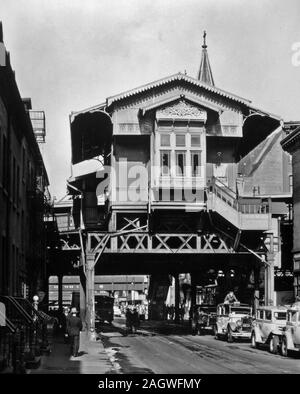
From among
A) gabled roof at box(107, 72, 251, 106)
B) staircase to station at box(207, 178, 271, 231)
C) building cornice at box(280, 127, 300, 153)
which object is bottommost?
staircase to station at box(207, 178, 271, 231)

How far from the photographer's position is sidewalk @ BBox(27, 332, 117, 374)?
20016mm

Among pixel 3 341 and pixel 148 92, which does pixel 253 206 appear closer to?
pixel 148 92

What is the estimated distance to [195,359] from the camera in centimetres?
2522

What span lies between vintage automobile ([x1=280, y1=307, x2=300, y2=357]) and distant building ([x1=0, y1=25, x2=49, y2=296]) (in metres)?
10.6

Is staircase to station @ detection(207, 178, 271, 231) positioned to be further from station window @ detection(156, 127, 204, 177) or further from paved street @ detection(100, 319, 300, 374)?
paved street @ detection(100, 319, 300, 374)

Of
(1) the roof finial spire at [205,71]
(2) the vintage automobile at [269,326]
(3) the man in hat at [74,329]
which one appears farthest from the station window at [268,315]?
(1) the roof finial spire at [205,71]

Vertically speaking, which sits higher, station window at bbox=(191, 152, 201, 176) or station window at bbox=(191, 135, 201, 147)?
station window at bbox=(191, 135, 201, 147)

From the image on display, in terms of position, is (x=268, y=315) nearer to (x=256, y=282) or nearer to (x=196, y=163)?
(x=196, y=163)

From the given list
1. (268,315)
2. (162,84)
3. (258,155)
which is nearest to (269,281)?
(268,315)

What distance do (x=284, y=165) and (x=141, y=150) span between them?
19.5 metres

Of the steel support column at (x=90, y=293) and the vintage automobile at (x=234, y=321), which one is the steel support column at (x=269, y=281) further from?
the steel support column at (x=90, y=293)

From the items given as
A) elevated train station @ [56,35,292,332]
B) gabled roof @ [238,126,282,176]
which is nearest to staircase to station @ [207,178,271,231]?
elevated train station @ [56,35,292,332]

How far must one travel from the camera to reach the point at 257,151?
184 ft
